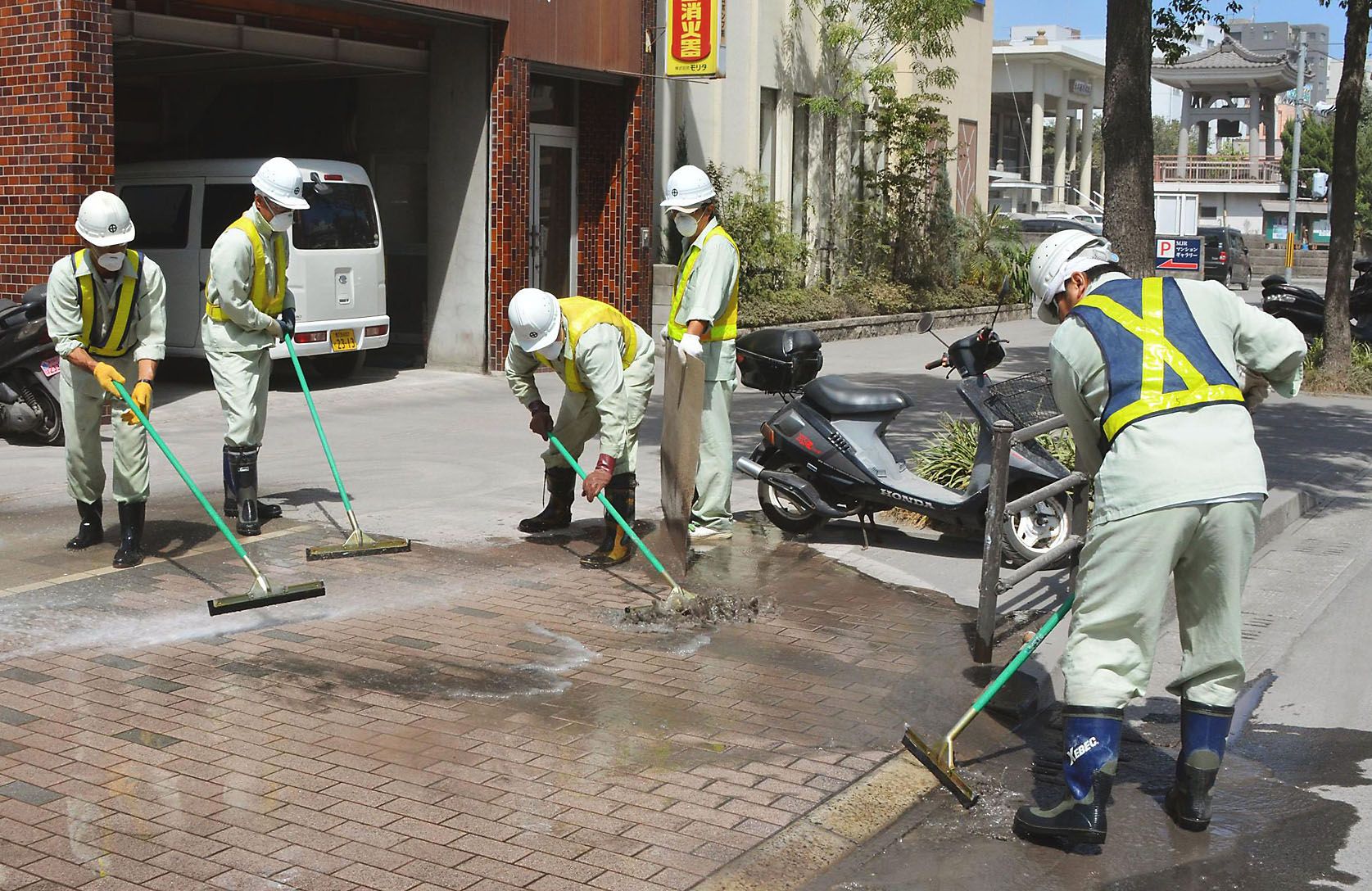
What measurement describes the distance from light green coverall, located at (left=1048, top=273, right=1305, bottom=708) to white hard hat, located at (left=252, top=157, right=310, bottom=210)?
5.06 m

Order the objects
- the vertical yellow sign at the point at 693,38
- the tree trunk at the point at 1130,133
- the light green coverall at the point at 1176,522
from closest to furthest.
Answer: the light green coverall at the point at 1176,522, the tree trunk at the point at 1130,133, the vertical yellow sign at the point at 693,38

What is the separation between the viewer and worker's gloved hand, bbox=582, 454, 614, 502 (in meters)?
7.10

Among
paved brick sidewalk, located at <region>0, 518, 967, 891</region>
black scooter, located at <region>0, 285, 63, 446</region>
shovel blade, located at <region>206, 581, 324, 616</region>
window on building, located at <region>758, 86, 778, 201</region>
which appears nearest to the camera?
paved brick sidewalk, located at <region>0, 518, 967, 891</region>

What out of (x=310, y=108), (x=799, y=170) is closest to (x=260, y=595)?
(x=310, y=108)

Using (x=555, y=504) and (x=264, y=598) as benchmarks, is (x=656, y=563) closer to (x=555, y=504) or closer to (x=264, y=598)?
(x=555, y=504)

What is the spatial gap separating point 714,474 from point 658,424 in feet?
13.5

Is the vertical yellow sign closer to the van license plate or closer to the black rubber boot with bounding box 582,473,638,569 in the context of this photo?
the van license plate

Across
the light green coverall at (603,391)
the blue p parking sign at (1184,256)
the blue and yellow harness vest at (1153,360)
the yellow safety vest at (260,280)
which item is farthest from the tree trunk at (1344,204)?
the blue p parking sign at (1184,256)

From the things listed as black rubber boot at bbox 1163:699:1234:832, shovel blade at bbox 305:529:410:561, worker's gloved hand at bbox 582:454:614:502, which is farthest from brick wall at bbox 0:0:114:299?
black rubber boot at bbox 1163:699:1234:832

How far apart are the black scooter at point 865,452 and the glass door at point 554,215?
28.4 ft

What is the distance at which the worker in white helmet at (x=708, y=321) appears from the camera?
8266 millimetres

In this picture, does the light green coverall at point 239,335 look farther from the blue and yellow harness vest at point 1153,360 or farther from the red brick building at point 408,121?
the blue and yellow harness vest at point 1153,360

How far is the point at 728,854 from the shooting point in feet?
14.2

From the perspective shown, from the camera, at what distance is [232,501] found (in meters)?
8.80
